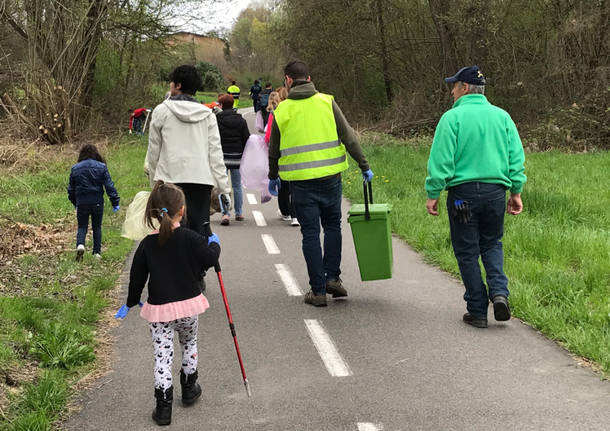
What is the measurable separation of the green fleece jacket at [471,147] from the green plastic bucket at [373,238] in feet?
2.79

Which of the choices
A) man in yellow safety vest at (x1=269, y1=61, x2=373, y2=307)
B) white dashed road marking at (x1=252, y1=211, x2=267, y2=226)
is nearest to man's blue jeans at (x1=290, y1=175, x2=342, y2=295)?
man in yellow safety vest at (x1=269, y1=61, x2=373, y2=307)

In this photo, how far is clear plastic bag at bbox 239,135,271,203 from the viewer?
981 centimetres

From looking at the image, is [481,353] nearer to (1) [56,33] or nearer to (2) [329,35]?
(1) [56,33]

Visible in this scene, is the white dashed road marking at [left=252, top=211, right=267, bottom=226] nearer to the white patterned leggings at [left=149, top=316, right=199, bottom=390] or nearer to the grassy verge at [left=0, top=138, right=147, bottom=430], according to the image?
the grassy verge at [left=0, top=138, right=147, bottom=430]

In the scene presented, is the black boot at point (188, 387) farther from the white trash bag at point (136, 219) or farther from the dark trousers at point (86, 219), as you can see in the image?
the dark trousers at point (86, 219)

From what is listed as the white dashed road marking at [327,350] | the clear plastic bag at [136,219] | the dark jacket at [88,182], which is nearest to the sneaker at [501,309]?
the white dashed road marking at [327,350]

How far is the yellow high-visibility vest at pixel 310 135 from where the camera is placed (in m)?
6.59

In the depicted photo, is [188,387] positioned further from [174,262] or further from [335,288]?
[335,288]

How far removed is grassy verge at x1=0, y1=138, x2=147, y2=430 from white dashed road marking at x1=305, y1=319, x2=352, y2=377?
1.64 m

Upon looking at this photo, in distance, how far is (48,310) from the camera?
6508 millimetres

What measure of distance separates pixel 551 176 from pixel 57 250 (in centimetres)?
945

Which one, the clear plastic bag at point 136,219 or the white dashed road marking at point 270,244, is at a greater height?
the clear plastic bag at point 136,219

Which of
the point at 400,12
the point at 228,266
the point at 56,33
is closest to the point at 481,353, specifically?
the point at 228,266

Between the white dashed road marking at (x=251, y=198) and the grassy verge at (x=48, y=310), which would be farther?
the white dashed road marking at (x=251, y=198)
